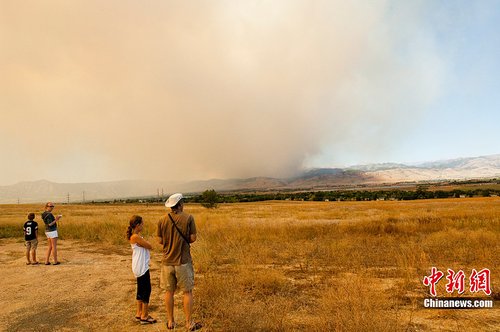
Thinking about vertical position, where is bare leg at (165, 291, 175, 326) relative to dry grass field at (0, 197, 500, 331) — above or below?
above

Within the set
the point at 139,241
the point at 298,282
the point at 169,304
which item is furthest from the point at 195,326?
the point at 298,282

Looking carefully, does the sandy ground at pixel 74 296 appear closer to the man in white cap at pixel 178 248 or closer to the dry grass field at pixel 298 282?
the dry grass field at pixel 298 282

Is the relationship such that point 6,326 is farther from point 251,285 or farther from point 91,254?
point 91,254

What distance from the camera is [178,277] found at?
560 centimetres

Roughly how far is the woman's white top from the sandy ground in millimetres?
1080

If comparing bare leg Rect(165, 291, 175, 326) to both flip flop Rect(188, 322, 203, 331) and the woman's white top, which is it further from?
the woman's white top

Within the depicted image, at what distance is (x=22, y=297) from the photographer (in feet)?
27.1

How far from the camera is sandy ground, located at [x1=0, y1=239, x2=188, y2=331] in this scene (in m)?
6.50

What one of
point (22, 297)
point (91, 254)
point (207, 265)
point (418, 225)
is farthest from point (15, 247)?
point (418, 225)

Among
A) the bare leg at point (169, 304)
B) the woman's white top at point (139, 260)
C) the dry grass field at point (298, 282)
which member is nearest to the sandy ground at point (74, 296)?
the dry grass field at point (298, 282)

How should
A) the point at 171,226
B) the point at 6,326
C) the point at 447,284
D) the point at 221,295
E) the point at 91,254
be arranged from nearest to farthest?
the point at 171,226
the point at 6,326
the point at 221,295
the point at 447,284
the point at 91,254

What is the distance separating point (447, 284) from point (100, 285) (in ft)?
30.9

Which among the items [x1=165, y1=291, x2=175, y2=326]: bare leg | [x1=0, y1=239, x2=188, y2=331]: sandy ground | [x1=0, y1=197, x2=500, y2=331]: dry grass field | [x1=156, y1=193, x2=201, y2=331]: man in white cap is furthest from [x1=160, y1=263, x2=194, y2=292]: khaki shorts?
[x1=0, y1=239, x2=188, y2=331]: sandy ground

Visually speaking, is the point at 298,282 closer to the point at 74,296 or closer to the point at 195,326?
the point at 195,326
